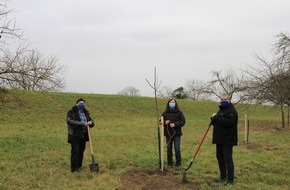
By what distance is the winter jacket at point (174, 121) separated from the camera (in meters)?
9.51

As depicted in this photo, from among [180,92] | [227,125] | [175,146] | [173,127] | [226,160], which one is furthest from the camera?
[180,92]

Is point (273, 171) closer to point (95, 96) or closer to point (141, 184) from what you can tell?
point (141, 184)

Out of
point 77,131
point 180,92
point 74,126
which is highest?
point 180,92

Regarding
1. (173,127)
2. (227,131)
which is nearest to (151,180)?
(173,127)

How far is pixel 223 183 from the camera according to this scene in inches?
315

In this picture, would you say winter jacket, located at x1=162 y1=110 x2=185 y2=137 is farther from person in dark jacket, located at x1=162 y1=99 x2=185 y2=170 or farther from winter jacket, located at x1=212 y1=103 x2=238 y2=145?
winter jacket, located at x1=212 y1=103 x2=238 y2=145

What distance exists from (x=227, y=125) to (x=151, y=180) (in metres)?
2.22

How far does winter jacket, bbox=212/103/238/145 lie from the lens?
7863 mm

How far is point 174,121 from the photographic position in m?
9.56

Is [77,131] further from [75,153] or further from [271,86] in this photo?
[271,86]

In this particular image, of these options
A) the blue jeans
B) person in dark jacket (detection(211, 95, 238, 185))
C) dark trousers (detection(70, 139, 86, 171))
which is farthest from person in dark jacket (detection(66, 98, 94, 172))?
person in dark jacket (detection(211, 95, 238, 185))

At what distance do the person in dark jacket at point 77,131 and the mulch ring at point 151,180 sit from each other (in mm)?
1401

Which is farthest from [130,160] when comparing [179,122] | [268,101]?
[268,101]

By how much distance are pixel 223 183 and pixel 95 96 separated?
102ft
